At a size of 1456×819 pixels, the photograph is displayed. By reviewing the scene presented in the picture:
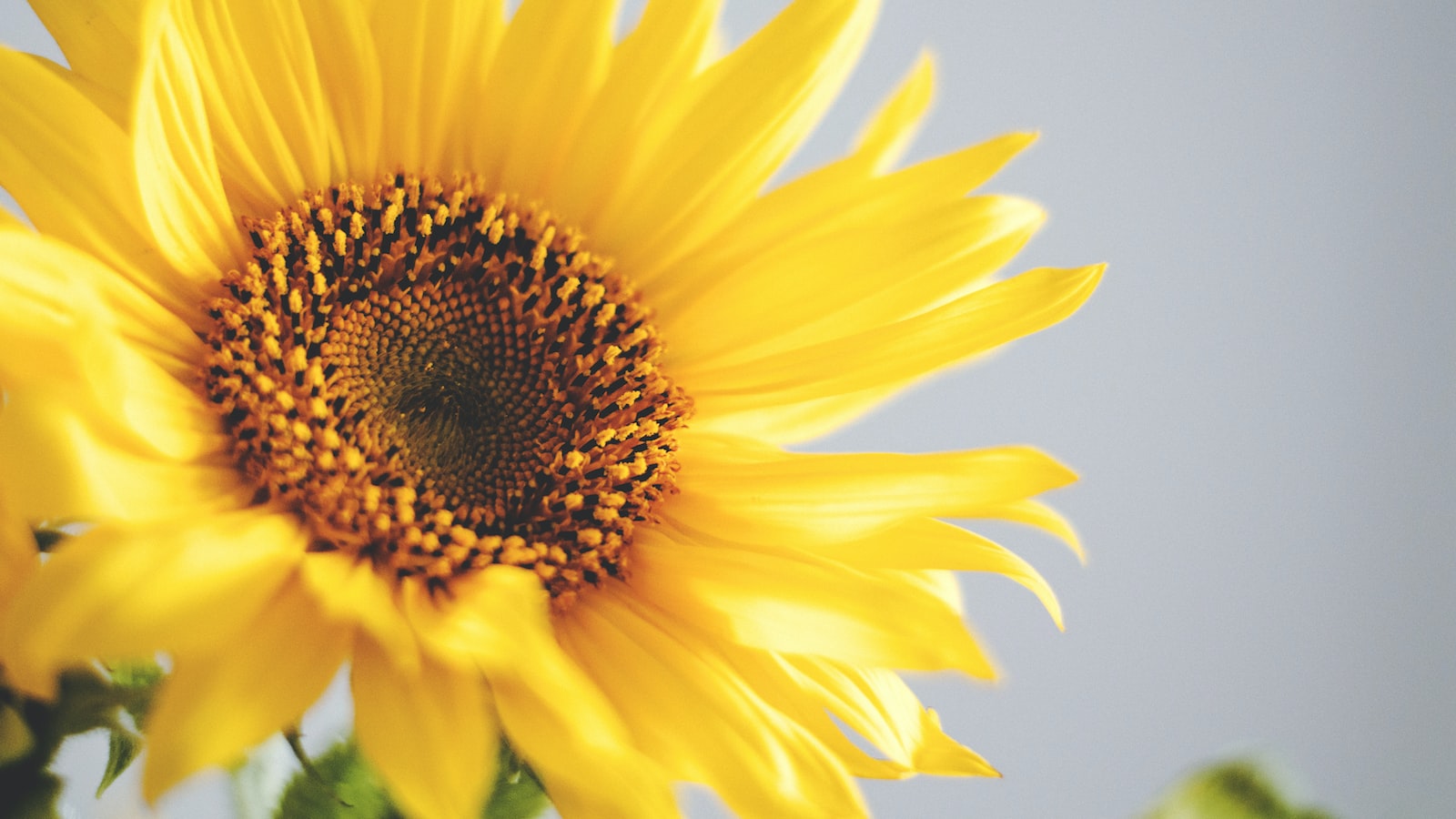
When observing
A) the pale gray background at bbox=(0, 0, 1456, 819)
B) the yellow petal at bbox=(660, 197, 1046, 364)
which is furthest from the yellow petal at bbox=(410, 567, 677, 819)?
the pale gray background at bbox=(0, 0, 1456, 819)

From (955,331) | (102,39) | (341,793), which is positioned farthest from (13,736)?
(955,331)

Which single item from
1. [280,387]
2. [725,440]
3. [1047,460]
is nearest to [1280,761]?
[1047,460]

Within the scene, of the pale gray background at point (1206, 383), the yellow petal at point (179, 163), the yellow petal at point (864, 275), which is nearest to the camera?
the yellow petal at point (179, 163)

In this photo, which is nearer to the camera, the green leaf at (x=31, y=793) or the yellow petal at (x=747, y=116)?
the green leaf at (x=31, y=793)

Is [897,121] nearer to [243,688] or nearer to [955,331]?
[955,331]

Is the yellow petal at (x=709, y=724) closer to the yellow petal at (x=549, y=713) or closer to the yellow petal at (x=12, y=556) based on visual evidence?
the yellow petal at (x=549, y=713)

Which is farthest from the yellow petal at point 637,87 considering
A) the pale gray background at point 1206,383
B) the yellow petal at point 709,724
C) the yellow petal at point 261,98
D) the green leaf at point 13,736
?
the pale gray background at point 1206,383
